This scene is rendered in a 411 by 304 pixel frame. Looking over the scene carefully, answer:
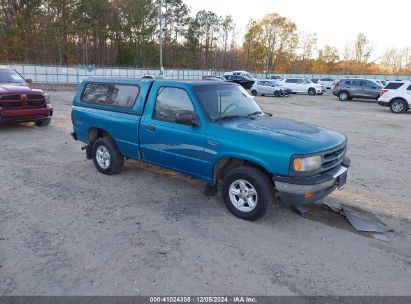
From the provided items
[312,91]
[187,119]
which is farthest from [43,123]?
[312,91]

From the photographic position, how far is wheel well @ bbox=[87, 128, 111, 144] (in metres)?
6.31

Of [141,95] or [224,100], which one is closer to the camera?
[224,100]

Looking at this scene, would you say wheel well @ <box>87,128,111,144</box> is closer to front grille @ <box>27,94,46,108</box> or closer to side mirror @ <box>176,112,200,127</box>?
side mirror @ <box>176,112,200,127</box>

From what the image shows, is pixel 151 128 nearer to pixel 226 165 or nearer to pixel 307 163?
pixel 226 165

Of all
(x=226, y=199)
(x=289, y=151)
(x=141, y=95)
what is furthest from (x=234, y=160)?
(x=141, y=95)

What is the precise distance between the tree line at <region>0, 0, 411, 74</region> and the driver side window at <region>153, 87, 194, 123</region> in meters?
42.3

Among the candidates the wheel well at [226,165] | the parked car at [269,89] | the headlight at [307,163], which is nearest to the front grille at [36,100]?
the wheel well at [226,165]

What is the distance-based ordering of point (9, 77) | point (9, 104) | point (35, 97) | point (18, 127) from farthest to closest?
1. point (18, 127)
2. point (9, 77)
3. point (35, 97)
4. point (9, 104)

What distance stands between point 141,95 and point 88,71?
3286 centimetres

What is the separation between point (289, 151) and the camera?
387cm

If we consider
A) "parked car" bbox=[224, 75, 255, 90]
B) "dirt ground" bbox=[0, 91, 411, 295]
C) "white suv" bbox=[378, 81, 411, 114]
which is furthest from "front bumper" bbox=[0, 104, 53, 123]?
"parked car" bbox=[224, 75, 255, 90]

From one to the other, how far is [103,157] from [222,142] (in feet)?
9.35

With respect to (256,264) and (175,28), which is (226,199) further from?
(175,28)

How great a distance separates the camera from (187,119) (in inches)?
177
